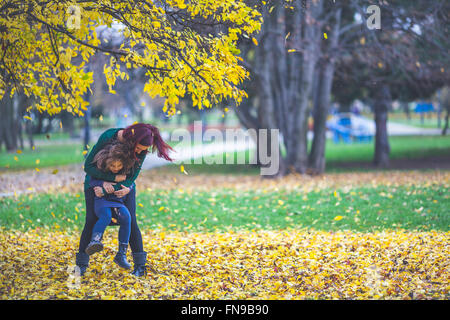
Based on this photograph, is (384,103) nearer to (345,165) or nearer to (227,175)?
(345,165)

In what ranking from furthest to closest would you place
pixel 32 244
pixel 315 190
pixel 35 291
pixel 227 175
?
pixel 227 175 → pixel 315 190 → pixel 32 244 → pixel 35 291

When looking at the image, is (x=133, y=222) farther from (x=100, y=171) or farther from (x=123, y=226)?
(x=100, y=171)

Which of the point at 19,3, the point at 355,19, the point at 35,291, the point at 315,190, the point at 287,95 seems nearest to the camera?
the point at 35,291

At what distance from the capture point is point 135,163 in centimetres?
508

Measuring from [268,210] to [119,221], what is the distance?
5.16 meters

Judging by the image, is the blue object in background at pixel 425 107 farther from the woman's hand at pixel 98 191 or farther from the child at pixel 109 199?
the woman's hand at pixel 98 191

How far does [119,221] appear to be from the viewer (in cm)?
502

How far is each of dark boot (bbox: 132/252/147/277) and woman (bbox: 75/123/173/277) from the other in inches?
3.4

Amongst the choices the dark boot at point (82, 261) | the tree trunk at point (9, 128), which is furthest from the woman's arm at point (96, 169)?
the tree trunk at point (9, 128)

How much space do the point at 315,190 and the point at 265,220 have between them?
116 inches

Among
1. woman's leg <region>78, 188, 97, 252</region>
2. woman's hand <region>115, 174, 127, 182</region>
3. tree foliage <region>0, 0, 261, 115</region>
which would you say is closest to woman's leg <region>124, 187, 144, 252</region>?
woman's hand <region>115, 174, 127, 182</region>

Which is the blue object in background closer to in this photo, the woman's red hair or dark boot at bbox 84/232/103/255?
the woman's red hair

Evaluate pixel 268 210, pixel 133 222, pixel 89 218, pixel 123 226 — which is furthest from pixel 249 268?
pixel 268 210
